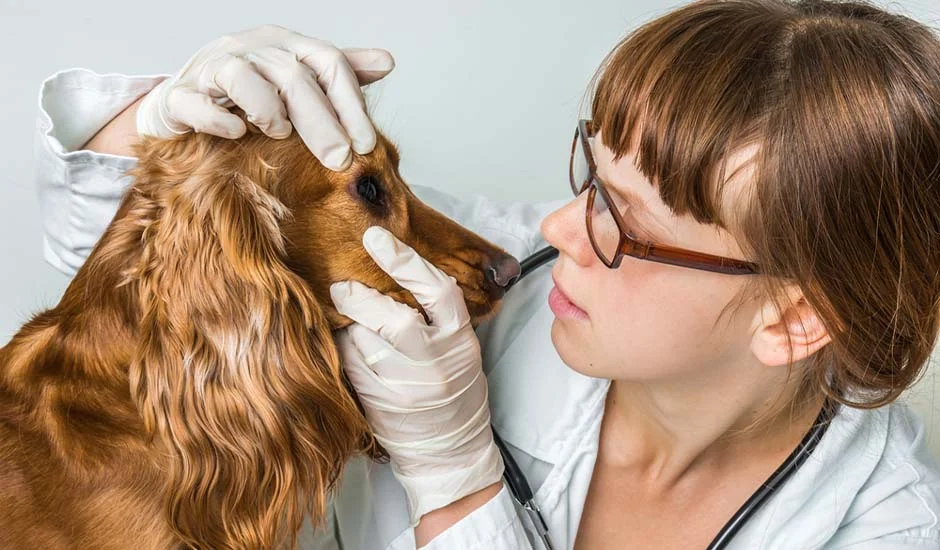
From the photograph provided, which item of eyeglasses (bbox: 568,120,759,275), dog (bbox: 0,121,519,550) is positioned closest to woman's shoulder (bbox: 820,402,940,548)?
eyeglasses (bbox: 568,120,759,275)

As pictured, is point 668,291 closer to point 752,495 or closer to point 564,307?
point 564,307

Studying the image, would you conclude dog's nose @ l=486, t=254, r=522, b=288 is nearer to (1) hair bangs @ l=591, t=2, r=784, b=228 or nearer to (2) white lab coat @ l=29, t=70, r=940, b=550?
(2) white lab coat @ l=29, t=70, r=940, b=550

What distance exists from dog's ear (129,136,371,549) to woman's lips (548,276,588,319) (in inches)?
15.6

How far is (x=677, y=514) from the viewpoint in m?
2.04

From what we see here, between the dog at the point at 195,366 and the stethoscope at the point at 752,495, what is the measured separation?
34 centimetres

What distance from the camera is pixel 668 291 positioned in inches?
65.5

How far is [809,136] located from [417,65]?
1631 mm

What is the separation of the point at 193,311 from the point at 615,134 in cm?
73

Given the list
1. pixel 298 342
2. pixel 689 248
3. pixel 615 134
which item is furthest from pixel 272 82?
pixel 689 248

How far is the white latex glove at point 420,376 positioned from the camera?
1737mm

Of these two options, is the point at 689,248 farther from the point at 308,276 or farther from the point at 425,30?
the point at 425,30

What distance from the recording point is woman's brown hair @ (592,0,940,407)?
150cm

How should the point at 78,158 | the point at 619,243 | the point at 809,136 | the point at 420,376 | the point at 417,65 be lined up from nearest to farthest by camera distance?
the point at 809,136
the point at 619,243
the point at 420,376
the point at 78,158
the point at 417,65

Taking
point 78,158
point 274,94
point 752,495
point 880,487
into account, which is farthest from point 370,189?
point 880,487
